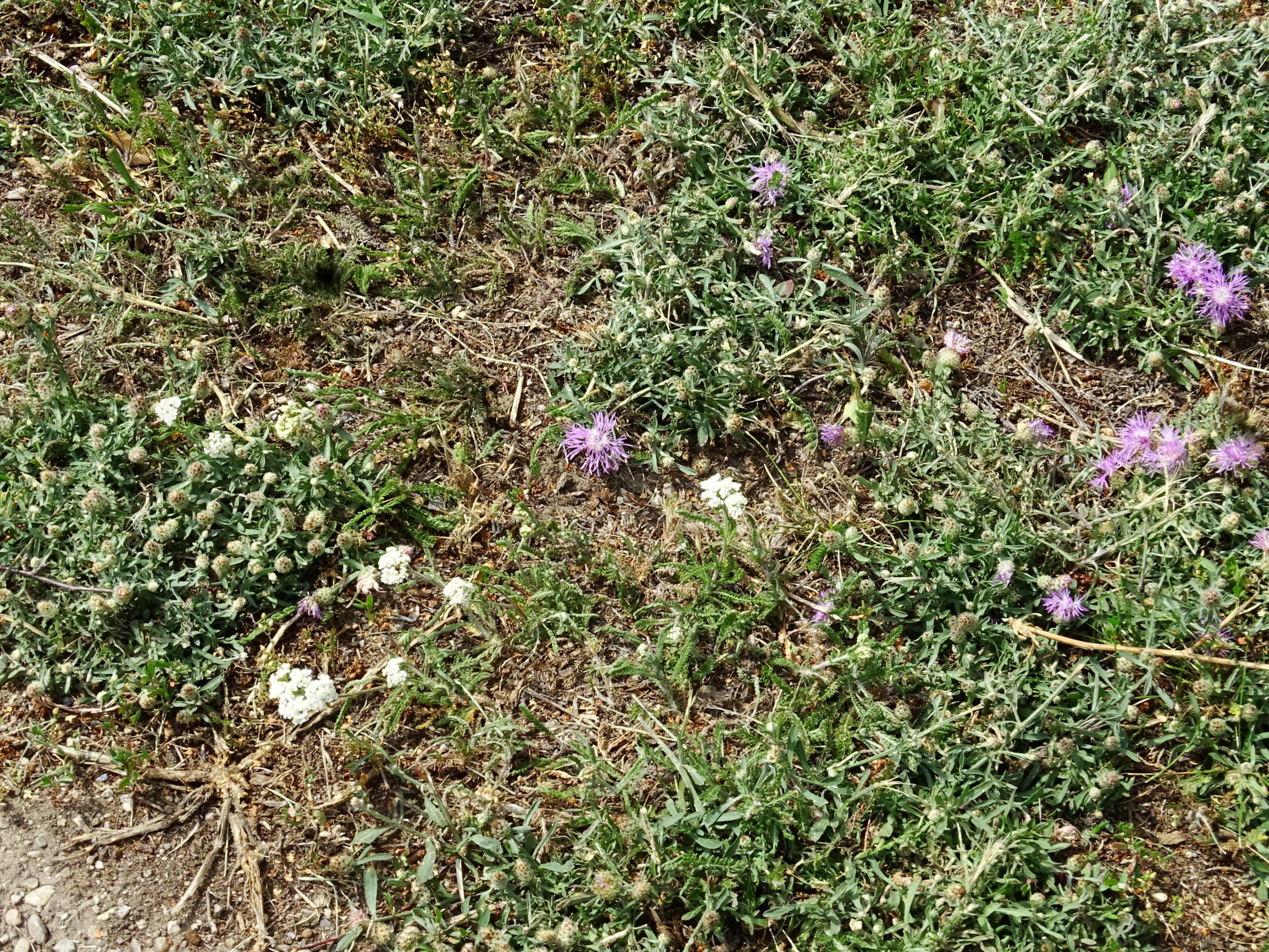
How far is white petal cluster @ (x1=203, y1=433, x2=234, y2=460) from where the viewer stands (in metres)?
3.30

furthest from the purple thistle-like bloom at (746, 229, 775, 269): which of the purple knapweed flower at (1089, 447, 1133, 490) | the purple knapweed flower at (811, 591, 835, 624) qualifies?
the purple knapweed flower at (1089, 447, 1133, 490)

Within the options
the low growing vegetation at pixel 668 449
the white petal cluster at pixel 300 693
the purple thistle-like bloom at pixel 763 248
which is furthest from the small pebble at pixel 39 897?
the purple thistle-like bloom at pixel 763 248

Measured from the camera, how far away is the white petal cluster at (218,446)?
330 centimetres

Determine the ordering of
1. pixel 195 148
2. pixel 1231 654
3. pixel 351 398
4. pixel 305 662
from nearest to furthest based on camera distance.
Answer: pixel 1231 654 → pixel 305 662 → pixel 351 398 → pixel 195 148

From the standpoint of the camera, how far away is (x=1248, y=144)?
340 cm

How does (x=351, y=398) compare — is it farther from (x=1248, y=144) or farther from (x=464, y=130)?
(x=1248, y=144)

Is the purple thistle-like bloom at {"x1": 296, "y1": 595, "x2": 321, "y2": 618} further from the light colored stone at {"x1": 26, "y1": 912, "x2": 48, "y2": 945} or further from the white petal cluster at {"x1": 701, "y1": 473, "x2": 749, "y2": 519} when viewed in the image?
the white petal cluster at {"x1": 701, "y1": 473, "x2": 749, "y2": 519}

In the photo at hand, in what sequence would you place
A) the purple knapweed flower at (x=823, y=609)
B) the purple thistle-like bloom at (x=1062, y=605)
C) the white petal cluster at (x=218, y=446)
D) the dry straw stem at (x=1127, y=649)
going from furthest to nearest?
the white petal cluster at (x=218, y=446) < the purple knapweed flower at (x=823, y=609) < the purple thistle-like bloom at (x=1062, y=605) < the dry straw stem at (x=1127, y=649)

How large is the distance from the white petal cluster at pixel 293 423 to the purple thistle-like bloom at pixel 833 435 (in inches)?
67.9

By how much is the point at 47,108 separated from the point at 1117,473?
13.4 feet

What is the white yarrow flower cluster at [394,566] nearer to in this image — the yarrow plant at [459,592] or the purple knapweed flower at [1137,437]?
the yarrow plant at [459,592]

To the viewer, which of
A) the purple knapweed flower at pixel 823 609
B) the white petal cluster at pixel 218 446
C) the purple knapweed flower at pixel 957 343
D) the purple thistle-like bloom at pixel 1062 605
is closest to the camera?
the purple thistle-like bloom at pixel 1062 605

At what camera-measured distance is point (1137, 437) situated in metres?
3.24

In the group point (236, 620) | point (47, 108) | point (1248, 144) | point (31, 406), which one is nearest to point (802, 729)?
point (236, 620)
